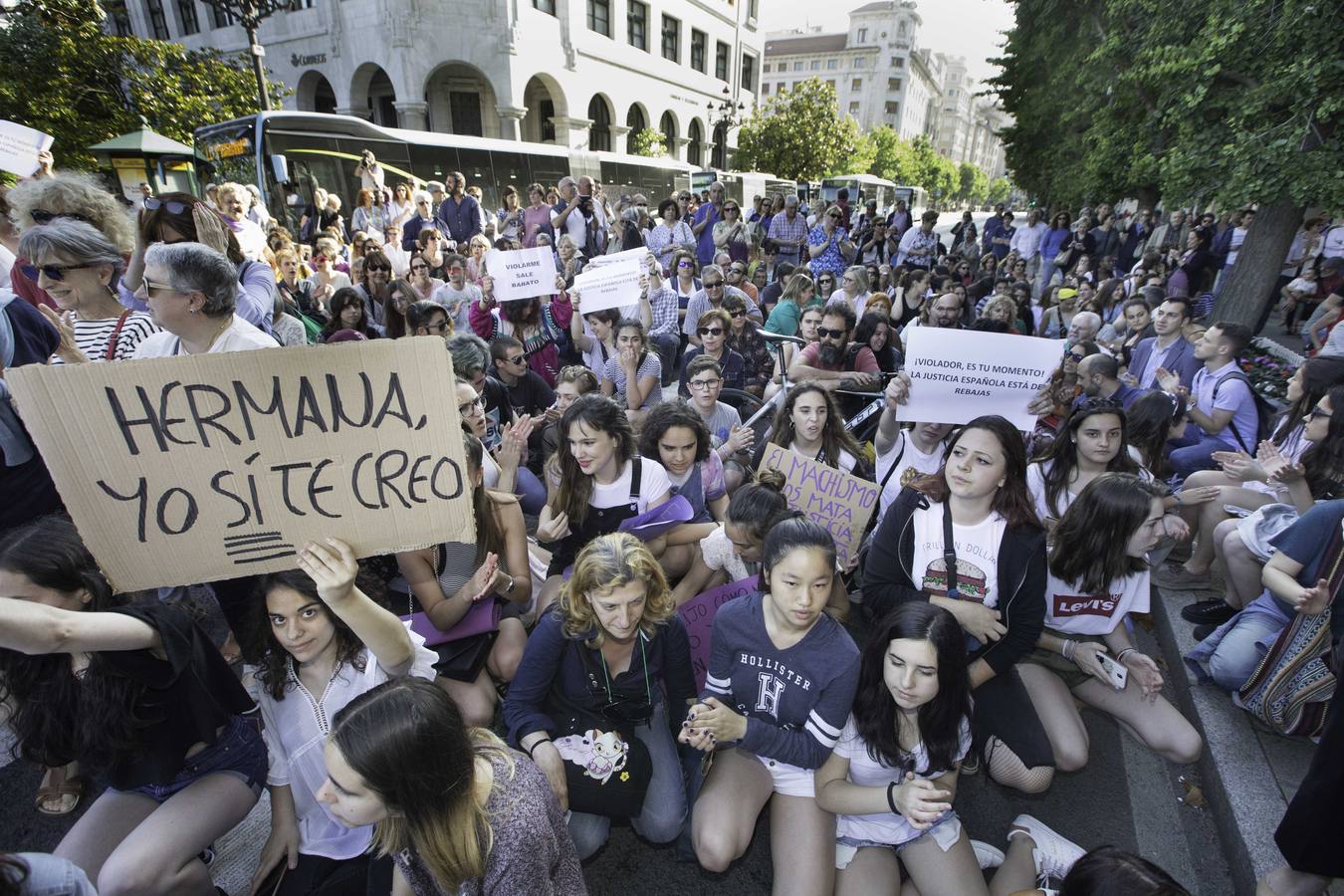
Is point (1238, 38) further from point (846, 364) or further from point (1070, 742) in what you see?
point (1070, 742)

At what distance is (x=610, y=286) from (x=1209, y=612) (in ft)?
16.1

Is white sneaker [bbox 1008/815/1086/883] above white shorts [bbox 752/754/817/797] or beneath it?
beneath

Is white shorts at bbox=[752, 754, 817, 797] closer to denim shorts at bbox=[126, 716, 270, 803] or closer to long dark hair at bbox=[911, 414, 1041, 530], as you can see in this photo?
long dark hair at bbox=[911, 414, 1041, 530]

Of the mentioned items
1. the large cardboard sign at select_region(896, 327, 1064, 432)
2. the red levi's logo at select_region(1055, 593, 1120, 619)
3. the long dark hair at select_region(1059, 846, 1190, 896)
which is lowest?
the red levi's logo at select_region(1055, 593, 1120, 619)

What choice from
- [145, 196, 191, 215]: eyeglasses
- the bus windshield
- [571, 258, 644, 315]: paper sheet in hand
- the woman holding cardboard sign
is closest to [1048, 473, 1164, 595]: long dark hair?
the woman holding cardboard sign

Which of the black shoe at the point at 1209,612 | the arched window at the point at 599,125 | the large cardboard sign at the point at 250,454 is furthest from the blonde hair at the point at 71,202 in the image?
the arched window at the point at 599,125

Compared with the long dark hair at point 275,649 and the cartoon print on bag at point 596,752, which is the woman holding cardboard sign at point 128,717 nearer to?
the long dark hair at point 275,649

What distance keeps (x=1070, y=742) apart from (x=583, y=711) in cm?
222

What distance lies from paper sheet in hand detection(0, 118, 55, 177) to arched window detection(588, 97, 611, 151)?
36224mm

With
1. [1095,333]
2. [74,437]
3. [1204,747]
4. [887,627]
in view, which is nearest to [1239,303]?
[1095,333]

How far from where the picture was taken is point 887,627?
7.46ft

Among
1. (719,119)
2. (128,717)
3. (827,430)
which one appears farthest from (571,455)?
(719,119)

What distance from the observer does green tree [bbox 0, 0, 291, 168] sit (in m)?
16.1

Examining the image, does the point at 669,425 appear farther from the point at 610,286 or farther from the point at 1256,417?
the point at 1256,417
